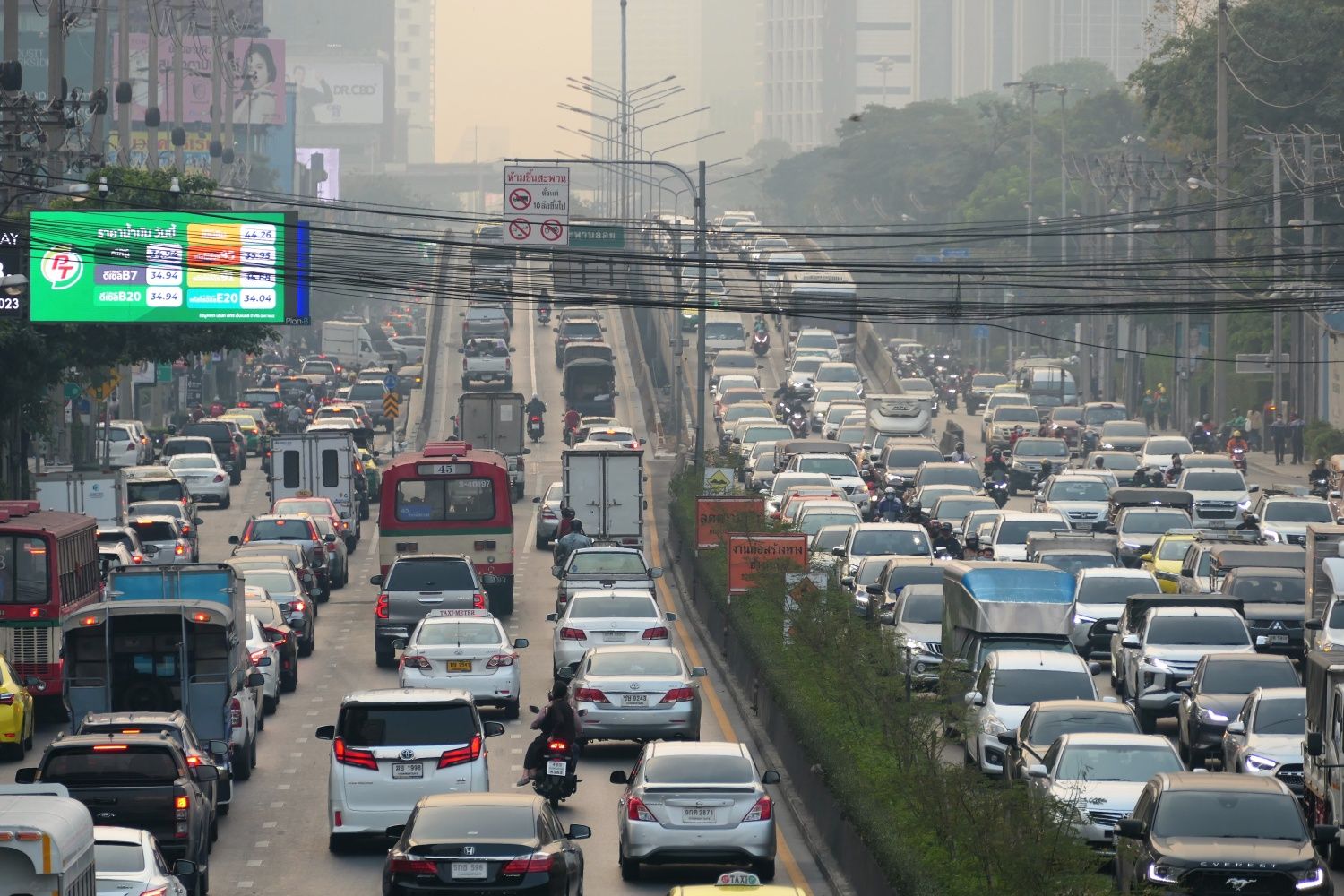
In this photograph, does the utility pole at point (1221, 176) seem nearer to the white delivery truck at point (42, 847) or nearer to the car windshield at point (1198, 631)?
the car windshield at point (1198, 631)

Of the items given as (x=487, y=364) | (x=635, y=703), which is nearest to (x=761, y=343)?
(x=487, y=364)

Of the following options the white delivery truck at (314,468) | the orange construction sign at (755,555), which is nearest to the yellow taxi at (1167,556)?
the orange construction sign at (755,555)

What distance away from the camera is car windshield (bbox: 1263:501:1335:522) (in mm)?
43844

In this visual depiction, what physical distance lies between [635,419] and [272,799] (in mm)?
60708

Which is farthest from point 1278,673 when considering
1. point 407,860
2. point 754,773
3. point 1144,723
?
point 407,860

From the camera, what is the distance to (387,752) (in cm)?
2086

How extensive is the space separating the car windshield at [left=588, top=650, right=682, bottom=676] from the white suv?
192 inches

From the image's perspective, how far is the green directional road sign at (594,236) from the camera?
72.4m

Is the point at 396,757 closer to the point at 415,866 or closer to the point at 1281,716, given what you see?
the point at 415,866

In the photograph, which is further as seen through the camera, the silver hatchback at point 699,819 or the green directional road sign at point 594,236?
the green directional road sign at point 594,236

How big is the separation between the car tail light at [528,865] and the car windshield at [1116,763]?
5760mm

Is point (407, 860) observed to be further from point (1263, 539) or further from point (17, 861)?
point (1263, 539)

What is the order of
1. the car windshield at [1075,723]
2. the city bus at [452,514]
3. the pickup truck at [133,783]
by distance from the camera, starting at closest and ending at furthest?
the pickup truck at [133,783] → the car windshield at [1075,723] → the city bus at [452,514]

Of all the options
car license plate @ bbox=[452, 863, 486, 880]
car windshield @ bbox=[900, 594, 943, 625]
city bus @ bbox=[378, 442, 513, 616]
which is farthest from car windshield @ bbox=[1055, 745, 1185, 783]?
city bus @ bbox=[378, 442, 513, 616]
